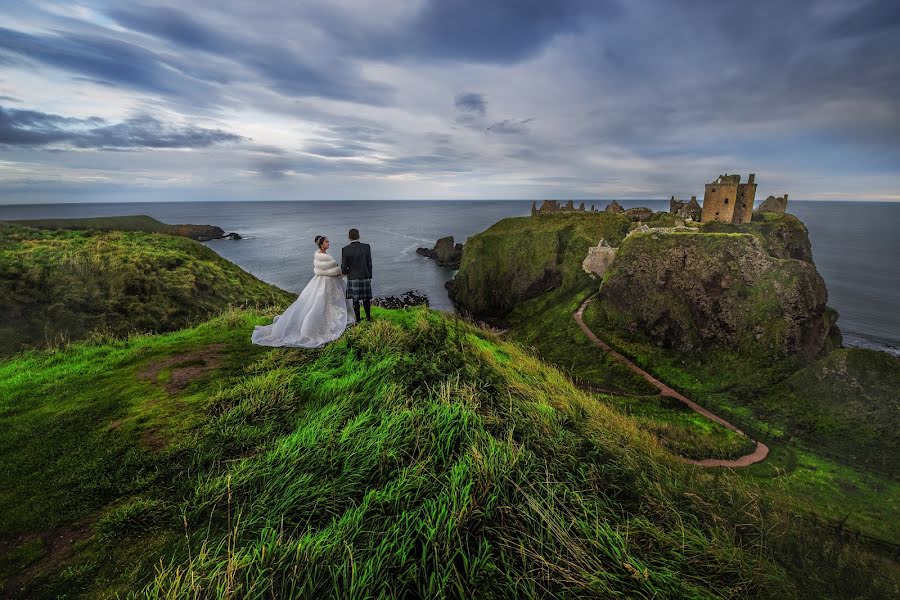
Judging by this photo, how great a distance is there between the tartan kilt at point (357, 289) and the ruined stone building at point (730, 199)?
6180 centimetres

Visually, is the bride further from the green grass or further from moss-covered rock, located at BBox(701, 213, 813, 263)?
moss-covered rock, located at BBox(701, 213, 813, 263)

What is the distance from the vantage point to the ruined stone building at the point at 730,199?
5172 centimetres

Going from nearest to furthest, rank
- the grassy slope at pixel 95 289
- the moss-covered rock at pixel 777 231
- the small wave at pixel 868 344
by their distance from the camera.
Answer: the grassy slope at pixel 95 289 → the moss-covered rock at pixel 777 231 → the small wave at pixel 868 344

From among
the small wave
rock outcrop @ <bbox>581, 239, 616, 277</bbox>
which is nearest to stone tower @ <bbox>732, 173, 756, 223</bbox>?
rock outcrop @ <bbox>581, 239, 616, 277</bbox>

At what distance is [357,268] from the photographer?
10070 mm

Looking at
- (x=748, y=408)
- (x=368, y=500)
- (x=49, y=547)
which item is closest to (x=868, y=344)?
(x=748, y=408)

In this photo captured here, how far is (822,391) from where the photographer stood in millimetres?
29344

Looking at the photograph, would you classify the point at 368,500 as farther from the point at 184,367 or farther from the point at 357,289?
the point at 357,289

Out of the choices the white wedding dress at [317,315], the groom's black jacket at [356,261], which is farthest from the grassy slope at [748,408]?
the white wedding dress at [317,315]

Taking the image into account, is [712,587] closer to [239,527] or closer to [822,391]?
[239,527]

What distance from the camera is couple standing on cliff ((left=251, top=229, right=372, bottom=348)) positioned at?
9.54 metres

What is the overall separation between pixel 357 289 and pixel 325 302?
3.27 feet

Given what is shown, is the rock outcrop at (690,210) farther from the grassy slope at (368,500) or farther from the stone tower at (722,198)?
the grassy slope at (368,500)

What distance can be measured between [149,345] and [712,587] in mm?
12146
